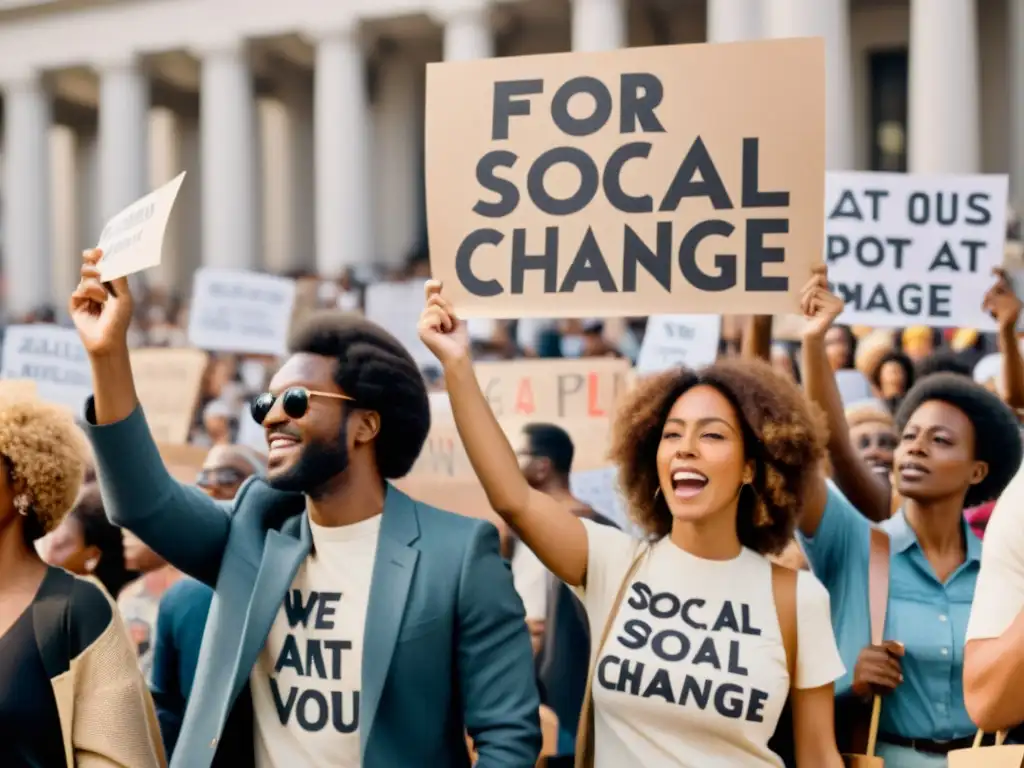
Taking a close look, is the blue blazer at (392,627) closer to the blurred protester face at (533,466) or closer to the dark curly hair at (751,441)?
the dark curly hair at (751,441)

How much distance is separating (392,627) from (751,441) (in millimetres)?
1164

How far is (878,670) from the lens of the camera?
461 centimetres

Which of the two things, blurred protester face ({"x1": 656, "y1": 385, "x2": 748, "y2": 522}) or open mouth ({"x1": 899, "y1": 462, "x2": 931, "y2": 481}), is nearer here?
blurred protester face ({"x1": 656, "y1": 385, "x2": 748, "y2": 522})

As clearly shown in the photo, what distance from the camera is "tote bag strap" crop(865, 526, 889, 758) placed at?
4.77 meters

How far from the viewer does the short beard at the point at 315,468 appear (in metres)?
4.13

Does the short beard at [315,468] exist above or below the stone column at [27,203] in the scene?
below

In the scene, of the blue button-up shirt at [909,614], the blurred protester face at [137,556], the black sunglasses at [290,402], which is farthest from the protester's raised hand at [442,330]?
the blurred protester face at [137,556]

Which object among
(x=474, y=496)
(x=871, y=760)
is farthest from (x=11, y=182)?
(x=871, y=760)

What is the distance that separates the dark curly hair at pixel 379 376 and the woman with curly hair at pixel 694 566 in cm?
14

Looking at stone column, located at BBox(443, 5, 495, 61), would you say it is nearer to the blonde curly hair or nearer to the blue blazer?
the blonde curly hair

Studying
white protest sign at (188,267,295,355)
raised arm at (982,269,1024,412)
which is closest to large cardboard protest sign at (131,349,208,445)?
white protest sign at (188,267,295,355)

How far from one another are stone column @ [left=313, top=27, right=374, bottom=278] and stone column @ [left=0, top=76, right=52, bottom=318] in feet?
32.9

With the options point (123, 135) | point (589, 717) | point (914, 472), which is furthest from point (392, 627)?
point (123, 135)

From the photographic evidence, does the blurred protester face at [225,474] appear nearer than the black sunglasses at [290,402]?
No
